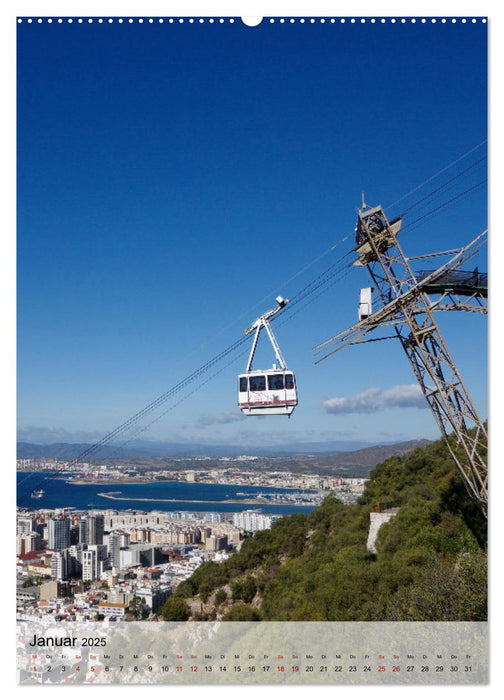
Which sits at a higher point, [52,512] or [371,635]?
[52,512]

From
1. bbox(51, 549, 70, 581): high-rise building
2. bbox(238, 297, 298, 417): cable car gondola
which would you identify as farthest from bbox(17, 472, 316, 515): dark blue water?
bbox(238, 297, 298, 417): cable car gondola

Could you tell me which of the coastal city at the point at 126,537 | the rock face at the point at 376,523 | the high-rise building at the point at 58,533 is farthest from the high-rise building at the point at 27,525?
the rock face at the point at 376,523

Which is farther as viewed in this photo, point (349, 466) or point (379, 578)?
point (349, 466)

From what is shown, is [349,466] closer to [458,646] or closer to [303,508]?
[303,508]

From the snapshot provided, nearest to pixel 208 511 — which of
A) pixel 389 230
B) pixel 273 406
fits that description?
pixel 273 406

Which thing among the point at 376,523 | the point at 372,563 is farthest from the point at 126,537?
the point at 376,523

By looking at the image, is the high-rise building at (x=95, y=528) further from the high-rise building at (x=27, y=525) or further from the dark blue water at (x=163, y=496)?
the high-rise building at (x=27, y=525)
